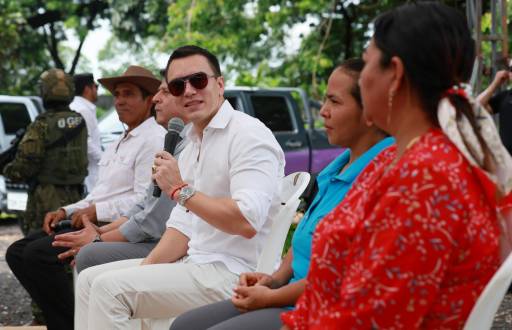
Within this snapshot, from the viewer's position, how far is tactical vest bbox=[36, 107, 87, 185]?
6.43 metres

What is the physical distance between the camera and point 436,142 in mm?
2055

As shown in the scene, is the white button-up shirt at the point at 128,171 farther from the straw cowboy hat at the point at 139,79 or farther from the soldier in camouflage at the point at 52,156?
the soldier in camouflage at the point at 52,156

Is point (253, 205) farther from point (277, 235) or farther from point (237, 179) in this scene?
point (277, 235)

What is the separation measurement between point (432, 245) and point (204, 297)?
188cm

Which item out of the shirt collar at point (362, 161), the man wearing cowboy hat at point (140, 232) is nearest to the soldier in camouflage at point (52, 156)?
the man wearing cowboy hat at point (140, 232)

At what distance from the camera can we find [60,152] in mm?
6469

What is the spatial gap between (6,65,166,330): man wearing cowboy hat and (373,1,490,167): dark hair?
10.2 feet

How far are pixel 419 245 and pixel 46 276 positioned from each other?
3898 mm

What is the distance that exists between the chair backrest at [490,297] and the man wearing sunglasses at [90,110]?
6.29 metres

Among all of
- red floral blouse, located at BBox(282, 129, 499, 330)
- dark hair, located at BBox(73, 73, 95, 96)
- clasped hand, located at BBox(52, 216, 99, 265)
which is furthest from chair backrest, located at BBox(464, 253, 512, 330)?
dark hair, located at BBox(73, 73, 95, 96)

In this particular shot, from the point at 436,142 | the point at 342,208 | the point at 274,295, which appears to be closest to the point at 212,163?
the point at 274,295

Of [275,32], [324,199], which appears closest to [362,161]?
[324,199]

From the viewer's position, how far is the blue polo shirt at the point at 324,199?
2990mm

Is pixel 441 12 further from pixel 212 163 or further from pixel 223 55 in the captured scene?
pixel 223 55
